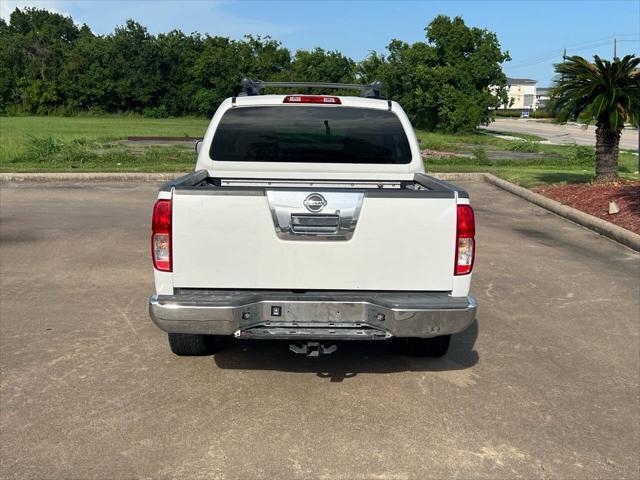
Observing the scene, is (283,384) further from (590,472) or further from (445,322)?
(590,472)

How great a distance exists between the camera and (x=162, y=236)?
13.1 feet

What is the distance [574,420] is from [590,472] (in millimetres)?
638

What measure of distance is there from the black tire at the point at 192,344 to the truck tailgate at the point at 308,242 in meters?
0.85

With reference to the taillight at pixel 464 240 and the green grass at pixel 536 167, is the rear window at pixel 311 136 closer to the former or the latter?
the taillight at pixel 464 240

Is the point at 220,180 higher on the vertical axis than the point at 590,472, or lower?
higher

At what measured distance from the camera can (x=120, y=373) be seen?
4.70 metres

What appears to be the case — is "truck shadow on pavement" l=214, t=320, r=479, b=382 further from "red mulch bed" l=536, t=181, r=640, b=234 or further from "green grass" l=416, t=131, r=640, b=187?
"green grass" l=416, t=131, r=640, b=187

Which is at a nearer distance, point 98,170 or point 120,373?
point 120,373

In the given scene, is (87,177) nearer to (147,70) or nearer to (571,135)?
(571,135)

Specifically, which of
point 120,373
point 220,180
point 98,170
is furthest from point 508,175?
point 120,373

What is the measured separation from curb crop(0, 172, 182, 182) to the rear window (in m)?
11.1

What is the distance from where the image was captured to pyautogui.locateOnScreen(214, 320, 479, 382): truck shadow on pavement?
15.9ft

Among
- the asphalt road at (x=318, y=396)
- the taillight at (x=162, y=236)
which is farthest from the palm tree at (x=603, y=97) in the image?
the taillight at (x=162, y=236)

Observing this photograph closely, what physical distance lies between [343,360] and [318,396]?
0.68 metres
